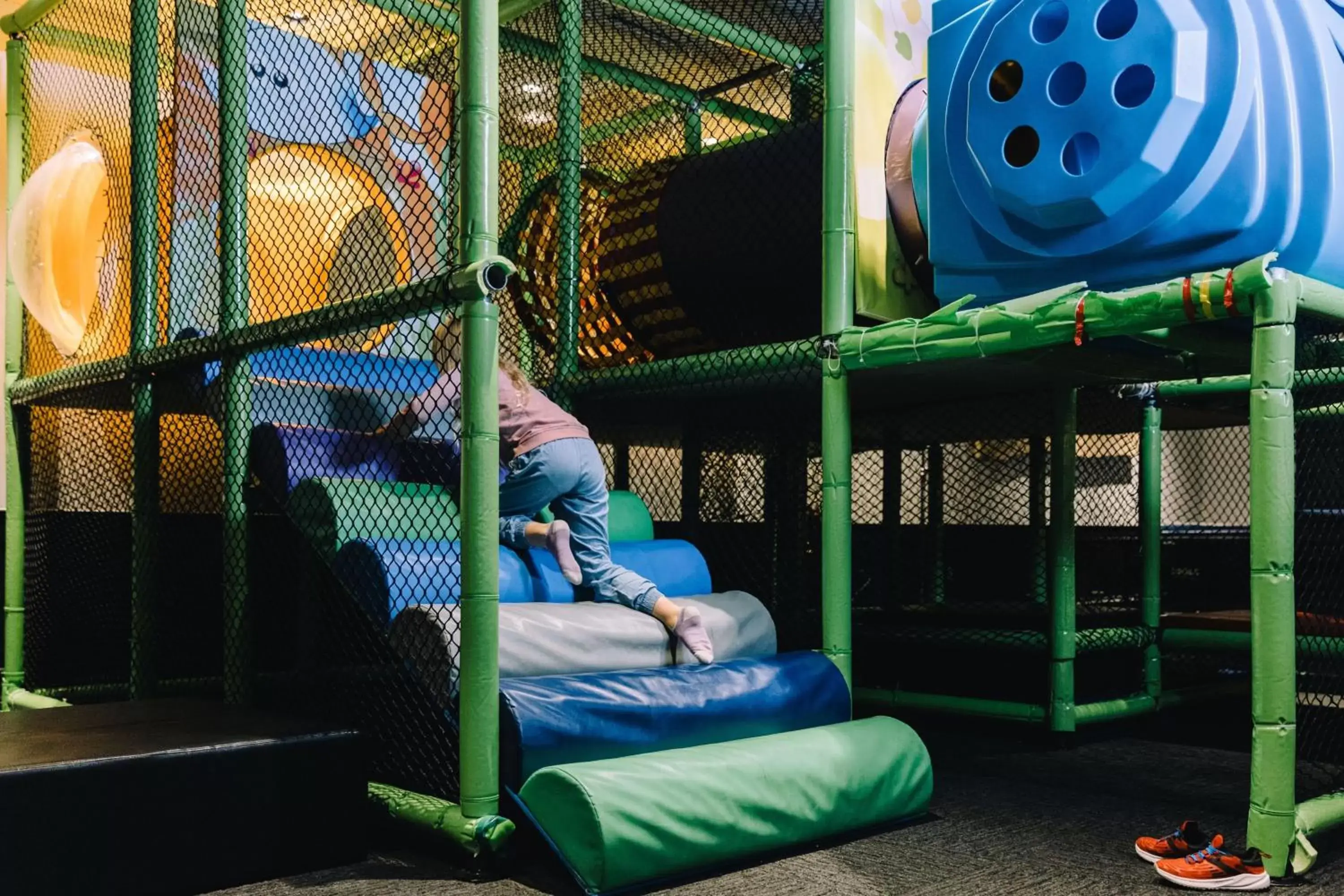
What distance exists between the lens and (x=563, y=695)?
8.04ft

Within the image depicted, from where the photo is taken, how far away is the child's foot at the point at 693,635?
290cm

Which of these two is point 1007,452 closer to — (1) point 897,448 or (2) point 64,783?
(1) point 897,448

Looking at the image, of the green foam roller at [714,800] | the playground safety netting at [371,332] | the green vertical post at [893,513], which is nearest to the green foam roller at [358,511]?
the playground safety netting at [371,332]

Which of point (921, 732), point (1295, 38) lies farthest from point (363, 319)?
point (921, 732)

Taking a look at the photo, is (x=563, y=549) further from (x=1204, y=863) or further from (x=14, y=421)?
(x=14, y=421)

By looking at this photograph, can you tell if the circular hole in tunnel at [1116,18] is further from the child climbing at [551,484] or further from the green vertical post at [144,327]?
the green vertical post at [144,327]

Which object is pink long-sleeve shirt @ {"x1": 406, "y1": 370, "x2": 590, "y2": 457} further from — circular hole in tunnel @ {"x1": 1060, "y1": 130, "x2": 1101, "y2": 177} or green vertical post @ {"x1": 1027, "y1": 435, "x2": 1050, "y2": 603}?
green vertical post @ {"x1": 1027, "y1": 435, "x2": 1050, "y2": 603}

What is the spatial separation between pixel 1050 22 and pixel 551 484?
165 cm

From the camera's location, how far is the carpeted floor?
2.22 meters

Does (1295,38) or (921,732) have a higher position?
(1295,38)

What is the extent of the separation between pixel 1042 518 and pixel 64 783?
3123mm

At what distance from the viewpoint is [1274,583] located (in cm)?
226

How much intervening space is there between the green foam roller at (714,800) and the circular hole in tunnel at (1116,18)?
1652 mm

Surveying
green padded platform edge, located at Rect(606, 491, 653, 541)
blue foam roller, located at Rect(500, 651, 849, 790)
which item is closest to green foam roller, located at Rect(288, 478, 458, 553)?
blue foam roller, located at Rect(500, 651, 849, 790)
